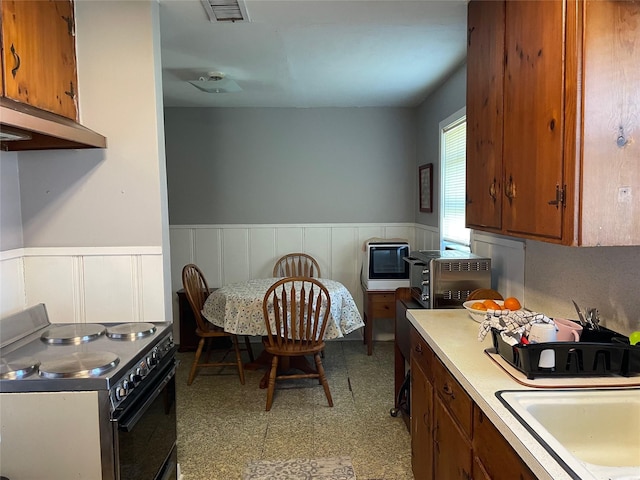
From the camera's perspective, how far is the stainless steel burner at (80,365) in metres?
1.50

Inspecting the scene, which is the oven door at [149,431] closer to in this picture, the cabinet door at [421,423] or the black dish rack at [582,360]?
the cabinet door at [421,423]

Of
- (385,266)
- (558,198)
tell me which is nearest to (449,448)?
(558,198)

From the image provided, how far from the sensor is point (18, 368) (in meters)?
1.56

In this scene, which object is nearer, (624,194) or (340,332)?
(624,194)

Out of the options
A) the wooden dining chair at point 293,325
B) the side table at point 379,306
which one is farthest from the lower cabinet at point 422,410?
the side table at point 379,306

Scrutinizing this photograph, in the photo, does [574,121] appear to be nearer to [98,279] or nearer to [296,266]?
[98,279]

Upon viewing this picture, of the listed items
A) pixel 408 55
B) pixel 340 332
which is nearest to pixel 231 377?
pixel 340 332

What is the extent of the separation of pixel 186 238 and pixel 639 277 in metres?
4.06

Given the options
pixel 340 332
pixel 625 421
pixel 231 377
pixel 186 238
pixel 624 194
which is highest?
pixel 624 194

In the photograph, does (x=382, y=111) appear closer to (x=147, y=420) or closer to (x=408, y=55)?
(x=408, y=55)

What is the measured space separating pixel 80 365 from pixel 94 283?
791 millimetres

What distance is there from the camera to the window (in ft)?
11.0

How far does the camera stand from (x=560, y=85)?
138 cm

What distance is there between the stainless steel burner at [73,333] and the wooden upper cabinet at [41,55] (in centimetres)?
94
